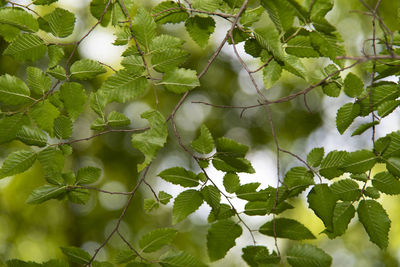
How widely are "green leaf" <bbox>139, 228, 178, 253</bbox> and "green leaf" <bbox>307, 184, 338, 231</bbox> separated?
0.38 m

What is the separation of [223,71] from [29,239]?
362cm

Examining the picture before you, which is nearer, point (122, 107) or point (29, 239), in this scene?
point (29, 239)

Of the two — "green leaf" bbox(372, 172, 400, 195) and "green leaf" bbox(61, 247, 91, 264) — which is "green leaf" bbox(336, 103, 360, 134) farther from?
"green leaf" bbox(61, 247, 91, 264)

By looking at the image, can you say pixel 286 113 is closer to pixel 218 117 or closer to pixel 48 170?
pixel 218 117

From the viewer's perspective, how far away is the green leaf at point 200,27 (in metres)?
1.11

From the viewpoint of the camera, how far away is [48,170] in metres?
1.08

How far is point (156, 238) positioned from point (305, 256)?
1.31 feet

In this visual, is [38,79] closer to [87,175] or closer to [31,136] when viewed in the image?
[31,136]

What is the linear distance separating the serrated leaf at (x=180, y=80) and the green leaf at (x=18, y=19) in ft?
1.28

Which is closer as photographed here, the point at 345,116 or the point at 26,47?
the point at 26,47

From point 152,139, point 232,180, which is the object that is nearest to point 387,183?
point 232,180

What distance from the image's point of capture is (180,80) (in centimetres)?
92

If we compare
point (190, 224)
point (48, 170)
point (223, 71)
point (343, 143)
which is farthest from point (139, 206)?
point (48, 170)

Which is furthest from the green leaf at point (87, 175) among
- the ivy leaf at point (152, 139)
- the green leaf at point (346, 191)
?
the green leaf at point (346, 191)
